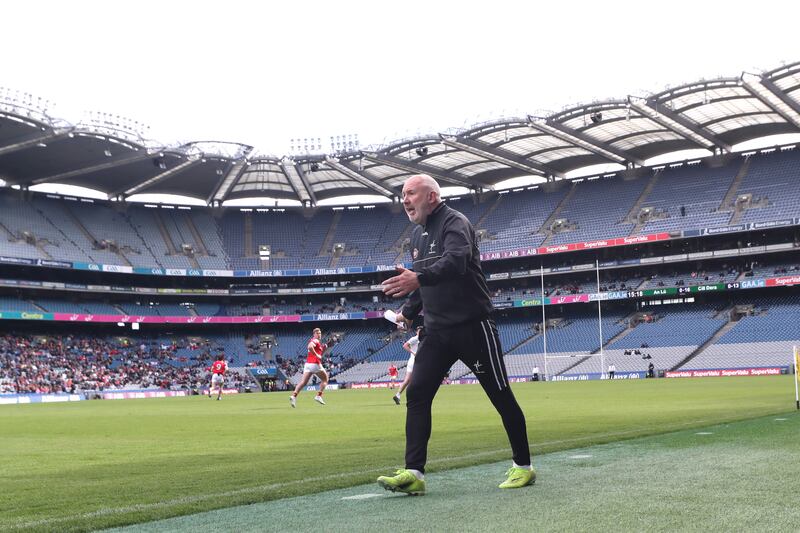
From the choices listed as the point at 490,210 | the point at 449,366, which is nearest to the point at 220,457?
the point at 449,366

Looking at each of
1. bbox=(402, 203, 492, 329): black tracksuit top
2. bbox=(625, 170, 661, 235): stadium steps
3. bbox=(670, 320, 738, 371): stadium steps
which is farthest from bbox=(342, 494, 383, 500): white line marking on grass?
bbox=(625, 170, 661, 235): stadium steps

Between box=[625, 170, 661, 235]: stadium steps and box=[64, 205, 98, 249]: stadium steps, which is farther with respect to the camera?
box=[64, 205, 98, 249]: stadium steps

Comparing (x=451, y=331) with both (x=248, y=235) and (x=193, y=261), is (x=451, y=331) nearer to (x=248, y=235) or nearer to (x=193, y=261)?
(x=193, y=261)

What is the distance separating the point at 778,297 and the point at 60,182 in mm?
61964

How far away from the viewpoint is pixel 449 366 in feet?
20.8

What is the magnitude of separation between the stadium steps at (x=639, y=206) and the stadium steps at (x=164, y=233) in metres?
43.2

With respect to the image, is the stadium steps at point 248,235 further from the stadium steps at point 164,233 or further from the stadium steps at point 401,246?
the stadium steps at point 401,246

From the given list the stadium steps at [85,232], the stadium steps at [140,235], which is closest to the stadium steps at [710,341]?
the stadium steps at [140,235]

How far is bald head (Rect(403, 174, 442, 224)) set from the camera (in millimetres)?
6516

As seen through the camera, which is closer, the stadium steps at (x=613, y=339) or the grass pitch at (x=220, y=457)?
the grass pitch at (x=220, y=457)

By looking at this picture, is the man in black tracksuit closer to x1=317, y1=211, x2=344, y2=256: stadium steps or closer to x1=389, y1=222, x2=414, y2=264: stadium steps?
x1=389, y1=222, x2=414, y2=264: stadium steps

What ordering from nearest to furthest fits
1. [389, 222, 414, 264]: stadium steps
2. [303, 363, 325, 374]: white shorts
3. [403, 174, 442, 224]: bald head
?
[403, 174, 442, 224]: bald head → [303, 363, 325, 374]: white shorts → [389, 222, 414, 264]: stadium steps

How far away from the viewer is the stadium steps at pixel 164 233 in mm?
80312

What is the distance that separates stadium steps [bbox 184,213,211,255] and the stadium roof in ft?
9.40
